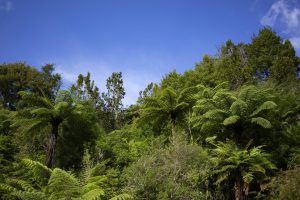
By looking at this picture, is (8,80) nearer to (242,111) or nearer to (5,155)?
(5,155)

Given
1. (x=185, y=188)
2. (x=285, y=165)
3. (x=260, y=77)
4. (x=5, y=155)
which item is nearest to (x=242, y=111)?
(x=285, y=165)

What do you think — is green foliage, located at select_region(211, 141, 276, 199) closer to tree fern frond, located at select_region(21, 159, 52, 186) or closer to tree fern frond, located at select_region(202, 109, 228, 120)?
tree fern frond, located at select_region(202, 109, 228, 120)

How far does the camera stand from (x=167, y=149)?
13.3m

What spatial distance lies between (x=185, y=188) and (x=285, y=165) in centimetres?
520

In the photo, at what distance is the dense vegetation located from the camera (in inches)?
447

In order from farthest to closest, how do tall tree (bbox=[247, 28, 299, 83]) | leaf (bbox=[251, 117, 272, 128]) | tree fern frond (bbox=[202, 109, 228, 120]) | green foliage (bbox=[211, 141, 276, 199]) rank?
1. tall tree (bbox=[247, 28, 299, 83])
2. tree fern frond (bbox=[202, 109, 228, 120])
3. leaf (bbox=[251, 117, 272, 128])
4. green foliage (bbox=[211, 141, 276, 199])

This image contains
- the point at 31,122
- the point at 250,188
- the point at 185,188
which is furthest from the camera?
the point at 31,122

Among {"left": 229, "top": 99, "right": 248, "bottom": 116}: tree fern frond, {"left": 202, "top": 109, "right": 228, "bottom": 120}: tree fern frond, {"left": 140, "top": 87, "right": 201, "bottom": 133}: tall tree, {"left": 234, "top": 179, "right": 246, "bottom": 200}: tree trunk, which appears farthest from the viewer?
{"left": 140, "top": 87, "right": 201, "bottom": 133}: tall tree

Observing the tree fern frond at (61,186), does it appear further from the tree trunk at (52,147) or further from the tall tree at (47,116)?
the tall tree at (47,116)

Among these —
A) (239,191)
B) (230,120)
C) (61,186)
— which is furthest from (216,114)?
(61,186)

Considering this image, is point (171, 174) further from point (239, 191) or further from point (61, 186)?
point (61, 186)

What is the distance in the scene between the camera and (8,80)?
31219mm

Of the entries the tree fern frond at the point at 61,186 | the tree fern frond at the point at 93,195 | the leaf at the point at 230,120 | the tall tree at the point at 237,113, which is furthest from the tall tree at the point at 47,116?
the leaf at the point at 230,120

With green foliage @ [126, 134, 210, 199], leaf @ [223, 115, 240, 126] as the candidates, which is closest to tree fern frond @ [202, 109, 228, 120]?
leaf @ [223, 115, 240, 126]
